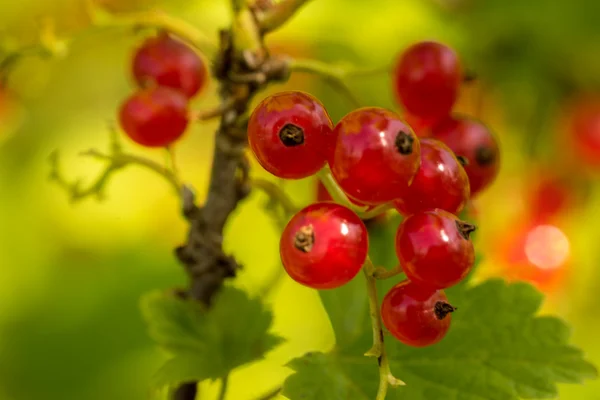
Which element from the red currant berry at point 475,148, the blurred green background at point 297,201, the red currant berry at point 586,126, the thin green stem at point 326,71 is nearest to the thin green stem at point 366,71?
the thin green stem at point 326,71

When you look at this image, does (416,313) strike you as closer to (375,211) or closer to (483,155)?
(375,211)

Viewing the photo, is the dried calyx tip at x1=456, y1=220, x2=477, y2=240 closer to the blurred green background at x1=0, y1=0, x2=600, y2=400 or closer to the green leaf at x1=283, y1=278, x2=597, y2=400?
the green leaf at x1=283, y1=278, x2=597, y2=400

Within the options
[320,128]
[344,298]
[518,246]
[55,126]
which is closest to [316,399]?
[344,298]

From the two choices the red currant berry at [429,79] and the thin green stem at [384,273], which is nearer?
the thin green stem at [384,273]

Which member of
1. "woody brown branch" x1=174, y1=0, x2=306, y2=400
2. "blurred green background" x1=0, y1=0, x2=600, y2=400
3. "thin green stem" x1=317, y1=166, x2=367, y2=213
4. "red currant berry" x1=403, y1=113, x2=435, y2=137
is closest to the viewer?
"thin green stem" x1=317, y1=166, x2=367, y2=213

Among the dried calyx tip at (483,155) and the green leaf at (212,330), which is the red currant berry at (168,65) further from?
the dried calyx tip at (483,155)

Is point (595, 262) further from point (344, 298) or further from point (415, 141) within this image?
point (415, 141)

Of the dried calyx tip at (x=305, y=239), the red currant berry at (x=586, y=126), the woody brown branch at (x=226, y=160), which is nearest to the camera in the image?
the dried calyx tip at (x=305, y=239)

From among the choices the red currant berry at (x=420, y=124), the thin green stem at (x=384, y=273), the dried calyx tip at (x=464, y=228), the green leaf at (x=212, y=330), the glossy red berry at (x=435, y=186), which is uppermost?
the red currant berry at (x=420, y=124)

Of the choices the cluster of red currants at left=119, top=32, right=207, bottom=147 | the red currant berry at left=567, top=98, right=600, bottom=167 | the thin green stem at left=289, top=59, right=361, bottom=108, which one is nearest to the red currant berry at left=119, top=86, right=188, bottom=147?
the cluster of red currants at left=119, top=32, right=207, bottom=147
